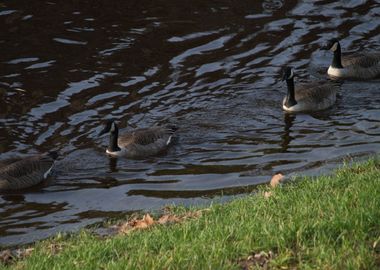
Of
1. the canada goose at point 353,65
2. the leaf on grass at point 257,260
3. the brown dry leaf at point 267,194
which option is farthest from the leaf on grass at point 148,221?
the canada goose at point 353,65

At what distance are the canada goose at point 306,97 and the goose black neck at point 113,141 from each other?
3708 mm

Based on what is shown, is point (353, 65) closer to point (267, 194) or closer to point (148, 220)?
point (267, 194)

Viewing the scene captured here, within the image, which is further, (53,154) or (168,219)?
(53,154)

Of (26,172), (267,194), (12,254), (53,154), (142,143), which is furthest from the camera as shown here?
(142,143)

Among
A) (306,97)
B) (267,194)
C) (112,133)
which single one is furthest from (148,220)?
(306,97)

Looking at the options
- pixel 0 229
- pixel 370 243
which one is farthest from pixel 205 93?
pixel 370 243

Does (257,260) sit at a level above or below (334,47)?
above

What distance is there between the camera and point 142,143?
15594mm

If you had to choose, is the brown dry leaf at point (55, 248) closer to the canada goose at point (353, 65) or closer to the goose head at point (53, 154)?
the goose head at point (53, 154)

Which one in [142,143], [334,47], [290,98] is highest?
[334,47]

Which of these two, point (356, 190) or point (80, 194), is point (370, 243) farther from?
point (80, 194)

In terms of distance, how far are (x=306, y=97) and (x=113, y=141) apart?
442 cm

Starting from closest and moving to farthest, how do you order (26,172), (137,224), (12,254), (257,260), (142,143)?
(257,260) < (12,254) < (137,224) < (26,172) < (142,143)

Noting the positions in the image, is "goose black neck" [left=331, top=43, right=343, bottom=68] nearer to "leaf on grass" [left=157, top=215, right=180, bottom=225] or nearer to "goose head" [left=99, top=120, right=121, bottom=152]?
"goose head" [left=99, top=120, right=121, bottom=152]
